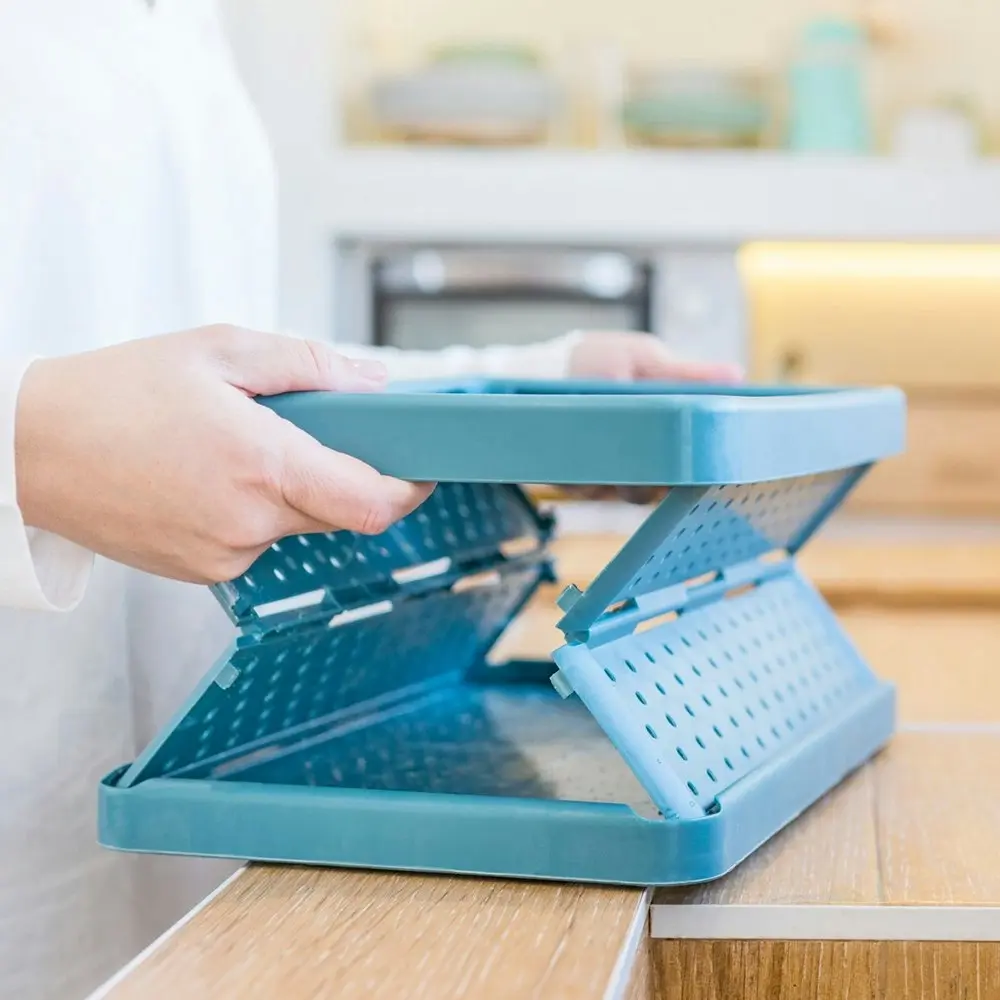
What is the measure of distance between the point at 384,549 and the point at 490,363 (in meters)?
0.40

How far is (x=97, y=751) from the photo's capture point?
2.84 feet

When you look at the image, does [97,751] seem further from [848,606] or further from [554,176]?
[554,176]

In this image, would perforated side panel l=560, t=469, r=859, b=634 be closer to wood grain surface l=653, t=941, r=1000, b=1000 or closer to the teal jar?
wood grain surface l=653, t=941, r=1000, b=1000

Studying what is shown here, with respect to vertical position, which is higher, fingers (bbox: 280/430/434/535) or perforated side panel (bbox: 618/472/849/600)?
fingers (bbox: 280/430/434/535)

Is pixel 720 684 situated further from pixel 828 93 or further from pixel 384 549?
pixel 828 93

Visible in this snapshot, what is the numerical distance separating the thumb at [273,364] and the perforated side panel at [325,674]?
13 cm

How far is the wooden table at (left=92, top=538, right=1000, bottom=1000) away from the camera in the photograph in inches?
21.1

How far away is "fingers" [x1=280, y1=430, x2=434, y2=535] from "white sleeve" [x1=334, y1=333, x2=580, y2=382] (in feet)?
1.80

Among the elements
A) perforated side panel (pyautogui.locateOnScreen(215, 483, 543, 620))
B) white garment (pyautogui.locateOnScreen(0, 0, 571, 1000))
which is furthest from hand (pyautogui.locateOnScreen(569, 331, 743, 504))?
white garment (pyautogui.locateOnScreen(0, 0, 571, 1000))

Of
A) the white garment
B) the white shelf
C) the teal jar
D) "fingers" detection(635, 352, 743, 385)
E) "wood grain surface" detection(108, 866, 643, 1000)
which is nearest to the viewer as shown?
"wood grain surface" detection(108, 866, 643, 1000)

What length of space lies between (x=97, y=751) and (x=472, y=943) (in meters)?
0.37

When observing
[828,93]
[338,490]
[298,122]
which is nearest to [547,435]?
[338,490]

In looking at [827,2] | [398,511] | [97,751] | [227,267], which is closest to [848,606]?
[227,267]

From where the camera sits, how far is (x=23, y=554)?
2.04 ft
